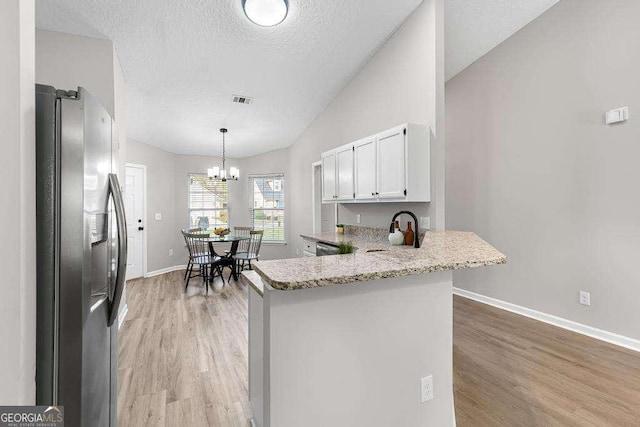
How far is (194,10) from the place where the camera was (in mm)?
2553

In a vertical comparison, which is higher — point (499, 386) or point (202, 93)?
point (202, 93)

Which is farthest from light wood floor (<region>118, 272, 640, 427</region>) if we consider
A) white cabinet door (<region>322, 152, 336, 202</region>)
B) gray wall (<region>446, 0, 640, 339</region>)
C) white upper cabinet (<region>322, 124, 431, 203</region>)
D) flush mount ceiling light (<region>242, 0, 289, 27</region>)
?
flush mount ceiling light (<region>242, 0, 289, 27</region>)

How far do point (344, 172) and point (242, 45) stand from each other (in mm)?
1785

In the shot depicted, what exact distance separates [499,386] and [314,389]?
5.34 ft

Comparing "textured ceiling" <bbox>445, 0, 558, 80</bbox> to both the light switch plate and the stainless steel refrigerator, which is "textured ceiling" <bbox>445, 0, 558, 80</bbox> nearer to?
the light switch plate

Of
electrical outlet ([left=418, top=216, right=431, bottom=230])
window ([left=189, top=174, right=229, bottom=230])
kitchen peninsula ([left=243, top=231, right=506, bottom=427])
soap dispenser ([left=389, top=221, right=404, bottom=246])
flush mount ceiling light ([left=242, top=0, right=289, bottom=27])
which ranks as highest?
flush mount ceiling light ([left=242, top=0, right=289, bottom=27])

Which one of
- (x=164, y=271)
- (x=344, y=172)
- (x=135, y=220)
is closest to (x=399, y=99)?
(x=344, y=172)

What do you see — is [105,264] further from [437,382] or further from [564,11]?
[564,11]

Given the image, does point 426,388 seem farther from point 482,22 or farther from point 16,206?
point 482,22

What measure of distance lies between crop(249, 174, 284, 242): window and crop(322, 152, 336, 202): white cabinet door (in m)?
2.69

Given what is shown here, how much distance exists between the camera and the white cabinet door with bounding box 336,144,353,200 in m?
3.56

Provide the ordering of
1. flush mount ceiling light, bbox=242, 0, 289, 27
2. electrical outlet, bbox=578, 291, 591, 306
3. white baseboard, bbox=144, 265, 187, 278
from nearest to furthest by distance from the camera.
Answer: flush mount ceiling light, bbox=242, 0, 289, 27
electrical outlet, bbox=578, 291, 591, 306
white baseboard, bbox=144, 265, 187, 278

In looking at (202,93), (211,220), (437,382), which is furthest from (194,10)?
(211,220)

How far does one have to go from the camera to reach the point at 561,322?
10.3 ft
